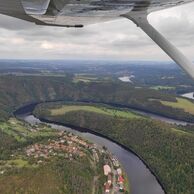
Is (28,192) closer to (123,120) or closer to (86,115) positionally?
(123,120)

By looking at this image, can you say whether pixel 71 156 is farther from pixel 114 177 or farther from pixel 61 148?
pixel 114 177

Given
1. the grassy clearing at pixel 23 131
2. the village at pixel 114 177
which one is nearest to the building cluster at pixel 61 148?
the grassy clearing at pixel 23 131

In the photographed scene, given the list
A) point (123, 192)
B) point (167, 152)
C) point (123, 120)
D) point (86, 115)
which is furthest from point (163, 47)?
point (86, 115)

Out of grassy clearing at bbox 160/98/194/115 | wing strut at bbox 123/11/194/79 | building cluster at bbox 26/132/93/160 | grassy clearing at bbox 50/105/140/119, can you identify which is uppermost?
wing strut at bbox 123/11/194/79

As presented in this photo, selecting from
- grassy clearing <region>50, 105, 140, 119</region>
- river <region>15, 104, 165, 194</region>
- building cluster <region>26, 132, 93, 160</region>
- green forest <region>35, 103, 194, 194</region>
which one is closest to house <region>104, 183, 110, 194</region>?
river <region>15, 104, 165, 194</region>

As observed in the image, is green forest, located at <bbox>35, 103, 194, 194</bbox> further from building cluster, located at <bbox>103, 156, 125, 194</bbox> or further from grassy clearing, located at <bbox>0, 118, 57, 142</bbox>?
grassy clearing, located at <bbox>0, 118, 57, 142</bbox>

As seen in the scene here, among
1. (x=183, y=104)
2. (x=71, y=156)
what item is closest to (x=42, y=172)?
(x=71, y=156)
